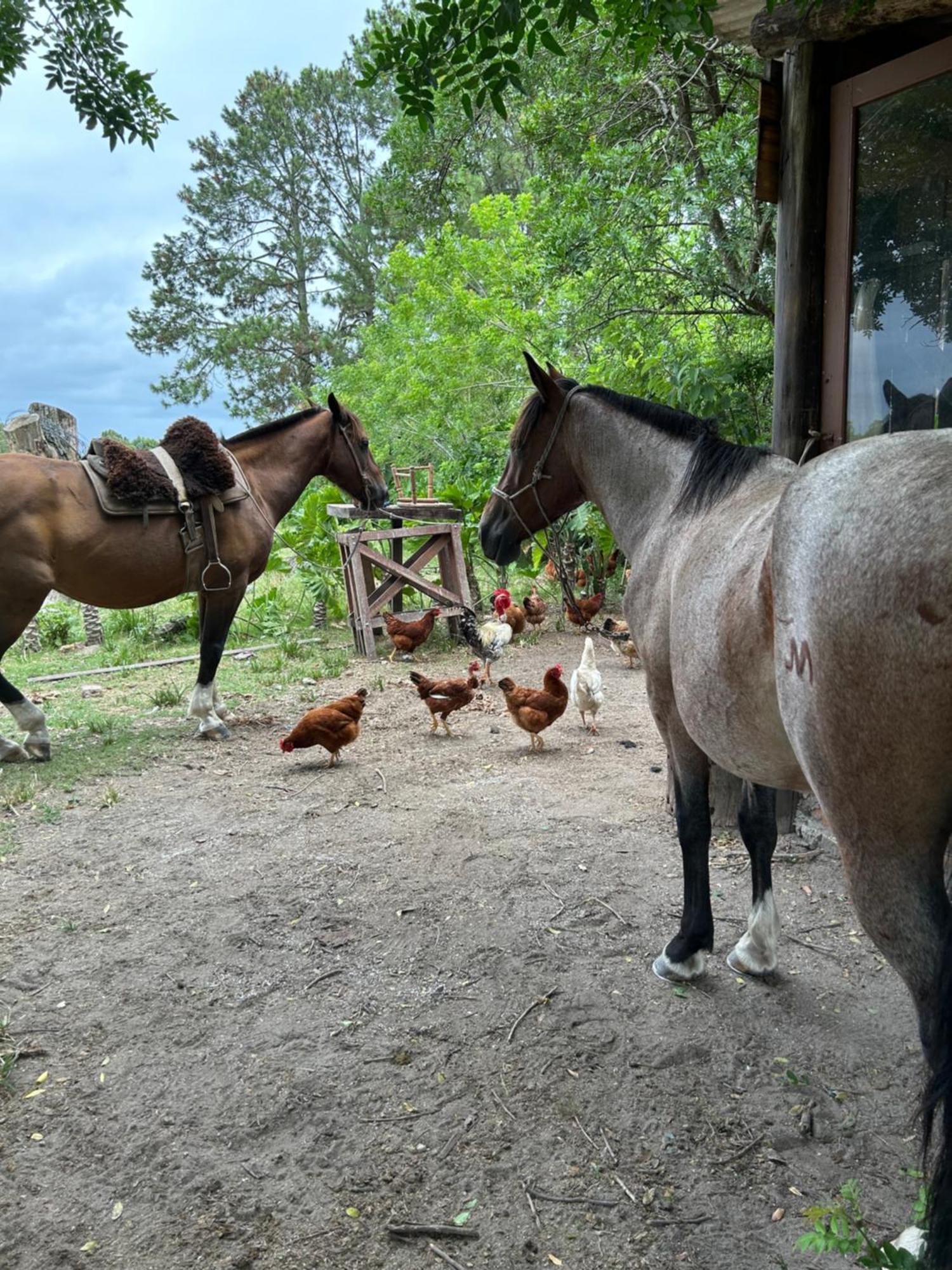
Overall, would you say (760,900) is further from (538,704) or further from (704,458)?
(538,704)

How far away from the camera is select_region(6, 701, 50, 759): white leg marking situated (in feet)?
18.4

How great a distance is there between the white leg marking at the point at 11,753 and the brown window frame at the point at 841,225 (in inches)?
212

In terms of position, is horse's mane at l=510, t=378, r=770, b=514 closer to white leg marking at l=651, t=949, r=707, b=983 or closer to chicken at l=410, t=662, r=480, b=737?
white leg marking at l=651, t=949, r=707, b=983

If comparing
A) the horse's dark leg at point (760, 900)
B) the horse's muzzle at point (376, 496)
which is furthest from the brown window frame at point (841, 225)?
the horse's muzzle at point (376, 496)

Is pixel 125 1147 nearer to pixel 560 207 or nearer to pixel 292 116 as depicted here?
pixel 560 207

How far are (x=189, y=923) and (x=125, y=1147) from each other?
130 centimetres

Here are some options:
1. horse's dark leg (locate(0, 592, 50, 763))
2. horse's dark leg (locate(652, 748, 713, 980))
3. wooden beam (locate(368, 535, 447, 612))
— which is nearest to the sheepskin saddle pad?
horse's dark leg (locate(0, 592, 50, 763))

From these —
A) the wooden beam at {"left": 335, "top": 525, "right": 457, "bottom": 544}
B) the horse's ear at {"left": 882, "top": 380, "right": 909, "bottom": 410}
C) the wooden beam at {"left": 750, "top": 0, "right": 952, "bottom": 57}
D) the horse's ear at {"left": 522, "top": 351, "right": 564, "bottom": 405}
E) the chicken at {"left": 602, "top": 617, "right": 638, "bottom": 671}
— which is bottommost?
the chicken at {"left": 602, "top": 617, "right": 638, "bottom": 671}

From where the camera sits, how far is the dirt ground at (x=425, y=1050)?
6.63ft

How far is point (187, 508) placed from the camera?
19.4 ft

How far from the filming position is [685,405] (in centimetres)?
546

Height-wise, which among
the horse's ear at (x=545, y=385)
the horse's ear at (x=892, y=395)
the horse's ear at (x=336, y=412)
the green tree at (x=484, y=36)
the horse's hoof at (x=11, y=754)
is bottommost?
the horse's hoof at (x=11, y=754)

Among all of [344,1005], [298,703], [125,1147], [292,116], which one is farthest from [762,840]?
[292,116]

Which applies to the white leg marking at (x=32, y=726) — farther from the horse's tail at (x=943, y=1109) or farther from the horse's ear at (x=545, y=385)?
the horse's tail at (x=943, y=1109)
